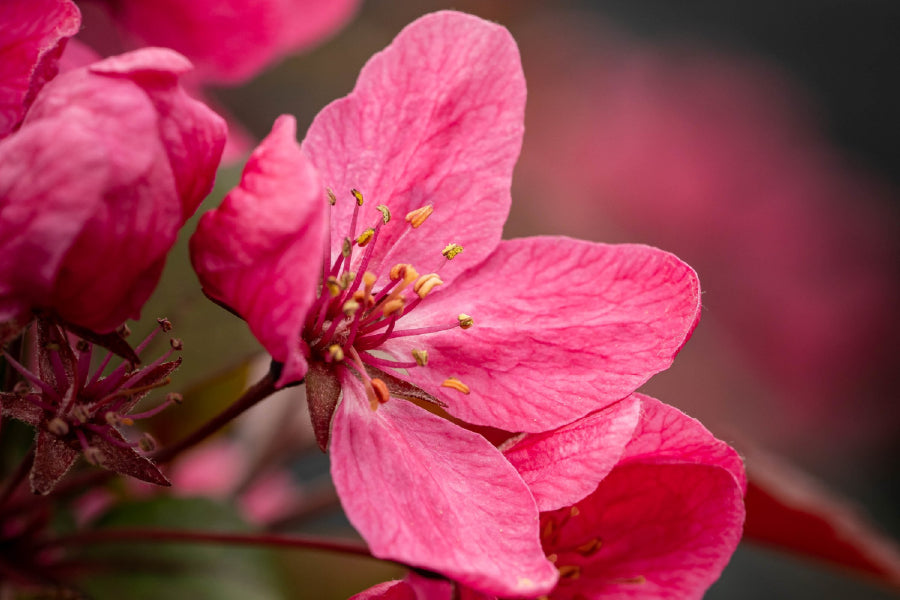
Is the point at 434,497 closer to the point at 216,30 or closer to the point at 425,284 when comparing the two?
the point at 425,284

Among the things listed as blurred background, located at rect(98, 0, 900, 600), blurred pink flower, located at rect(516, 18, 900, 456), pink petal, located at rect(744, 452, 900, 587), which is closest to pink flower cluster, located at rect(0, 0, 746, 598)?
pink petal, located at rect(744, 452, 900, 587)

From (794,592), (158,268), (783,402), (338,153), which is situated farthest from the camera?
(783,402)

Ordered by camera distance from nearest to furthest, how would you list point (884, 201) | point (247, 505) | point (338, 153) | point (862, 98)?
point (338, 153), point (247, 505), point (884, 201), point (862, 98)

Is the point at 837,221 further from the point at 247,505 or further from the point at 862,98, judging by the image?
the point at 247,505

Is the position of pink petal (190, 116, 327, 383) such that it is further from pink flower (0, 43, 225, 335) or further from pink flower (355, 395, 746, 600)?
pink flower (355, 395, 746, 600)

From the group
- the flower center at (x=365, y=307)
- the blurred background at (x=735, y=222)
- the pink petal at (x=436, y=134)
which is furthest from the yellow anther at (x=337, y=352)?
the blurred background at (x=735, y=222)

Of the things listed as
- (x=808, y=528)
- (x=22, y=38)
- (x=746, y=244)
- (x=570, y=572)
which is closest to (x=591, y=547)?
(x=570, y=572)

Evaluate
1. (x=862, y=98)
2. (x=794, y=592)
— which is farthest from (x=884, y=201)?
(x=794, y=592)
